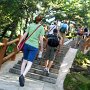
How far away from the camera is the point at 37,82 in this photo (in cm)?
877

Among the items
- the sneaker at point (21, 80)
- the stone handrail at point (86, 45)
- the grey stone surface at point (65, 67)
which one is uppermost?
the sneaker at point (21, 80)

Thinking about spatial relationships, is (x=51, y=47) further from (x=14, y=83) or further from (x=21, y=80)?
(x=21, y=80)

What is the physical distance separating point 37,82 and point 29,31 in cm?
166

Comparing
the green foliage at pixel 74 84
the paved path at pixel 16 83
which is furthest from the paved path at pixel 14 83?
the green foliage at pixel 74 84

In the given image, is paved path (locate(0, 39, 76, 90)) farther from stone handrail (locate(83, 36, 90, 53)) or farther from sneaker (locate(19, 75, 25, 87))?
stone handrail (locate(83, 36, 90, 53))

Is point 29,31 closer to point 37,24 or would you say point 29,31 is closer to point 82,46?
point 37,24

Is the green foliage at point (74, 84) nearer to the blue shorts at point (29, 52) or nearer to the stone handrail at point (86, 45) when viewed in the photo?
the blue shorts at point (29, 52)

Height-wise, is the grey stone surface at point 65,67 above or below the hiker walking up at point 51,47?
below

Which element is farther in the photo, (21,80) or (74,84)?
(74,84)

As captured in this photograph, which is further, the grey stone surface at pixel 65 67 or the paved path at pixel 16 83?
the grey stone surface at pixel 65 67

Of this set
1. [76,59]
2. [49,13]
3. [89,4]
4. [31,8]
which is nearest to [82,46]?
[31,8]

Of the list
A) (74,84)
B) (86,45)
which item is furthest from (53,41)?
(86,45)

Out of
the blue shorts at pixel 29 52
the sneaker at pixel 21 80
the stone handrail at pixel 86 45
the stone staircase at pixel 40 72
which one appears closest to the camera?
the sneaker at pixel 21 80

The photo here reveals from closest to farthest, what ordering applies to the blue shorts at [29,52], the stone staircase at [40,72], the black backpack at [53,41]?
the blue shorts at [29,52], the stone staircase at [40,72], the black backpack at [53,41]
